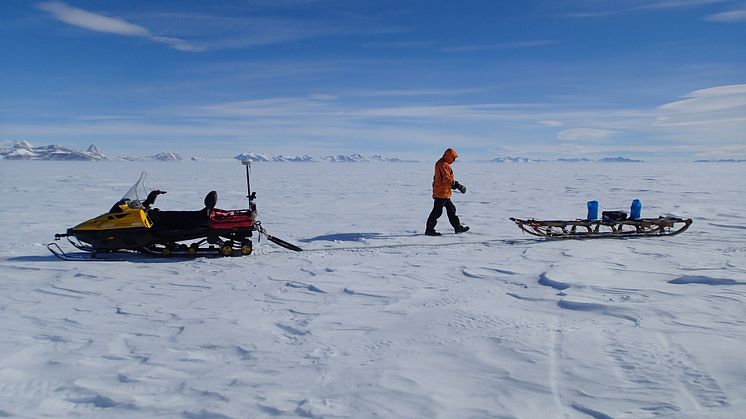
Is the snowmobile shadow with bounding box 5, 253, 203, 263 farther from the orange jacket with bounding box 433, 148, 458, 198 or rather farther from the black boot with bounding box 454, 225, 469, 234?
the black boot with bounding box 454, 225, 469, 234

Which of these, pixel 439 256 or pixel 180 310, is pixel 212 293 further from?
pixel 439 256

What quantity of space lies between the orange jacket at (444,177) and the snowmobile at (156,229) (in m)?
3.04

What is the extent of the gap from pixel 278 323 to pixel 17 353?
76.1 inches

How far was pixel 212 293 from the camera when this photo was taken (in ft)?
17.5

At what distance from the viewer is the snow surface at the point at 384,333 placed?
9.58 feet

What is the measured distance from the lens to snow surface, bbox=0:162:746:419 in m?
2.92

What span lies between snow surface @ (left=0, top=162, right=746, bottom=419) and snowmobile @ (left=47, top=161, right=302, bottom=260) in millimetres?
285

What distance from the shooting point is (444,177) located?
8.84m

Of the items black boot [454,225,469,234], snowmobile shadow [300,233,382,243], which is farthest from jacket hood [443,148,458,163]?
snowmobile shadow [300,233,382,243]

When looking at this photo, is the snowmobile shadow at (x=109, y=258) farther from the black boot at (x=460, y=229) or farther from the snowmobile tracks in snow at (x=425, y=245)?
the black boot at (x=460, y=229)

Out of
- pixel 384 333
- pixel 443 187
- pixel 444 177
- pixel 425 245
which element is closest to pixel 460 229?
pixel 443 187

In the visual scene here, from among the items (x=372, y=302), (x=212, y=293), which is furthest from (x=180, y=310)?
(x=372, y=302)

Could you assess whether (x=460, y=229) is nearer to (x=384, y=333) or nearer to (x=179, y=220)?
(x=179, y=220)

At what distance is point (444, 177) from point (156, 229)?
15.8ft
